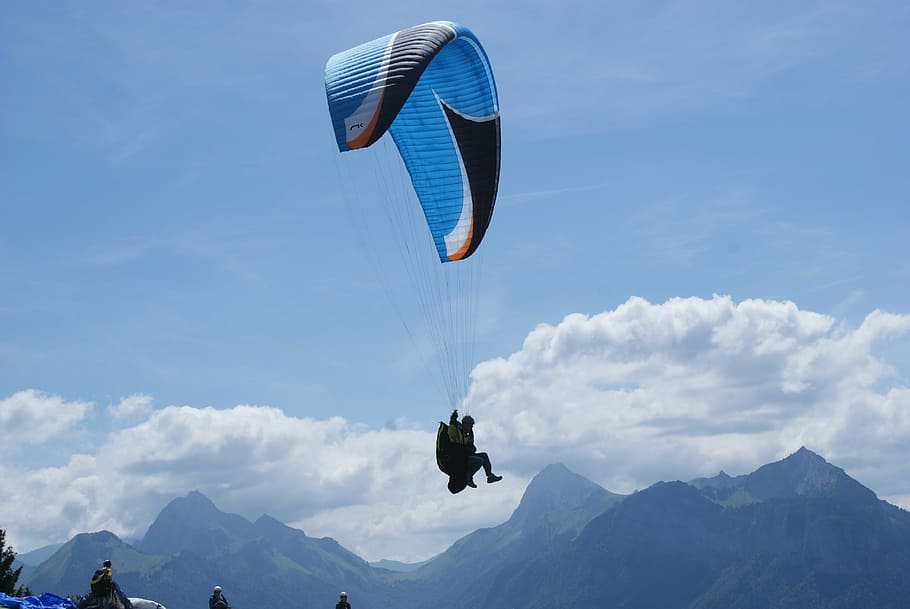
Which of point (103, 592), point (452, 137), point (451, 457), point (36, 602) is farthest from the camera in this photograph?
point (452, 137)

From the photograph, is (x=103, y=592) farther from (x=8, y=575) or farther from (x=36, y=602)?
(x=8, y=575)

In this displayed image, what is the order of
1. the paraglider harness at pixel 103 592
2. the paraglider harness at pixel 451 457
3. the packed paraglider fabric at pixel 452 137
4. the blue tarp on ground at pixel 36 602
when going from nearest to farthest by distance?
1. the blue tarp on ground at pixel 36 602
2. the paraglider harness at pixel 103 592
3. the paraglider harness at pixel 451 457
4. the packed paraglider fabric at pixel 452 137

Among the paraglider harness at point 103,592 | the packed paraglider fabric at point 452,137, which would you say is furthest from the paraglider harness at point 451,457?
the paraglider harness at point 103,592

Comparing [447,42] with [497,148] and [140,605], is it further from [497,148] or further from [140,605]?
[140,605]

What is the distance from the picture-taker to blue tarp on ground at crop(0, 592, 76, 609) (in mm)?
22853

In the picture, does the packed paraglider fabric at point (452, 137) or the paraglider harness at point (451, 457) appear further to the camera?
the packed paraglider fabric at point (452, 137)

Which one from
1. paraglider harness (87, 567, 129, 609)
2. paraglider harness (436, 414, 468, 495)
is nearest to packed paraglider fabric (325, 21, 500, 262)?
paraglider harness (436, 414, 468, 495)

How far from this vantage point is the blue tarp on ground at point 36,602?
900 inches

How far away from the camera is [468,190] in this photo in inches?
1266

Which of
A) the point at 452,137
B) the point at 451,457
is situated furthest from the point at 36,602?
the point at 452,137

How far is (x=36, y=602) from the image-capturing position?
23.9 meters

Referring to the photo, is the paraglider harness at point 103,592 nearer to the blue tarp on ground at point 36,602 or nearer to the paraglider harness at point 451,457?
the blue tarp on ground at point 36,602

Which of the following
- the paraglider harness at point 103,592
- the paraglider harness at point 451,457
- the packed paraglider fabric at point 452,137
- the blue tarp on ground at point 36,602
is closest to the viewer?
the blue tarp on ground at point 36,602

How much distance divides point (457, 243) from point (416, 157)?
9.64 feet
